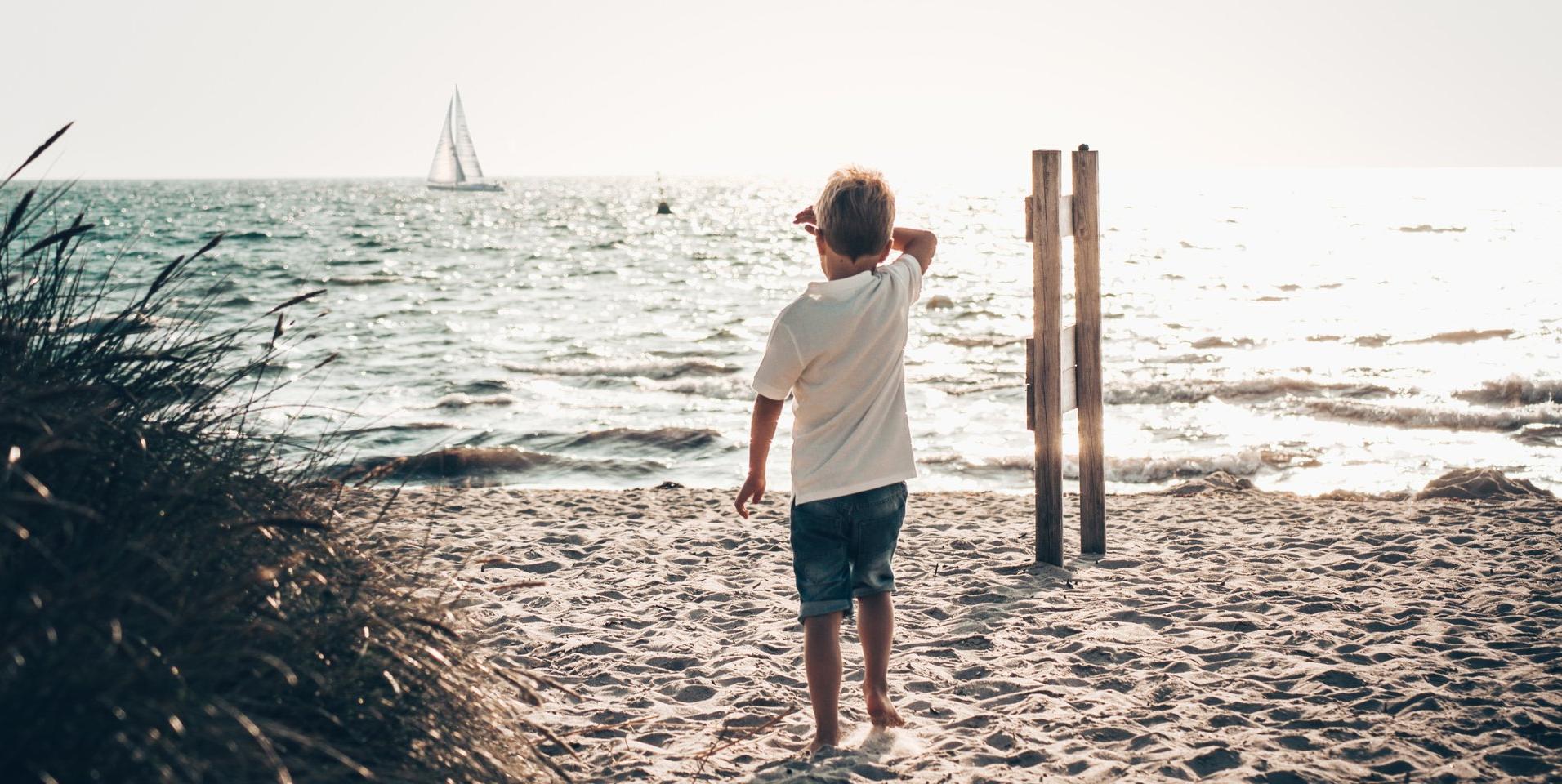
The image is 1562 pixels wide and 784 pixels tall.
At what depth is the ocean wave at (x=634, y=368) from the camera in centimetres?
1555

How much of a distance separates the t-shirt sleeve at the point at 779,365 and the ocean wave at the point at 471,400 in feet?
34.5

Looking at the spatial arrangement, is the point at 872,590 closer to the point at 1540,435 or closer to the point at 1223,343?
the point at 1540,435

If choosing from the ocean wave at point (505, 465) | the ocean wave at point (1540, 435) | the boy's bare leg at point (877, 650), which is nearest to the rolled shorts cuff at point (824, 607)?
the boy's bare leg at point (877, 650)

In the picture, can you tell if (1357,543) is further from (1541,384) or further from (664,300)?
(664,300)

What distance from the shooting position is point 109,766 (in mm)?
1928

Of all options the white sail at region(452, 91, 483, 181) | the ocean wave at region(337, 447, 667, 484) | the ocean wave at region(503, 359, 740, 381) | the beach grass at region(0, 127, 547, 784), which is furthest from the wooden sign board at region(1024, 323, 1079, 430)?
the white sail at region(452, 91, 483, 181)

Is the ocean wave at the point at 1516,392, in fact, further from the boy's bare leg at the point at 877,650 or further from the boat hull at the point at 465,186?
the boat hull at the point at 465,186

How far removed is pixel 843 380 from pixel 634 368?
1294 cm

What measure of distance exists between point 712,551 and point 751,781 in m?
3.18

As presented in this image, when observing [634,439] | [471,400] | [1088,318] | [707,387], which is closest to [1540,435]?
[1088,318]

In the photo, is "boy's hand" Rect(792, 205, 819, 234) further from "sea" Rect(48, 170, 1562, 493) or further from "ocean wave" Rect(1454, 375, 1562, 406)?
"ocean wave" Rect(1454, 375, 1562, 406)

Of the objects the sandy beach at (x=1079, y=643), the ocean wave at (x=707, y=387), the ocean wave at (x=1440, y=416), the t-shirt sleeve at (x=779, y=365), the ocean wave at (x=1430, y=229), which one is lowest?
the ocean wave at (x=1440, y=416)

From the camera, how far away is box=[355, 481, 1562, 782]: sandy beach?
344 centimetres

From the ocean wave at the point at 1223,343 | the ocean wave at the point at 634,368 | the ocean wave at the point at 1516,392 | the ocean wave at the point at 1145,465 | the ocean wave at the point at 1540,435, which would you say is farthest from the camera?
the ocean wave at the point at 1223,343
